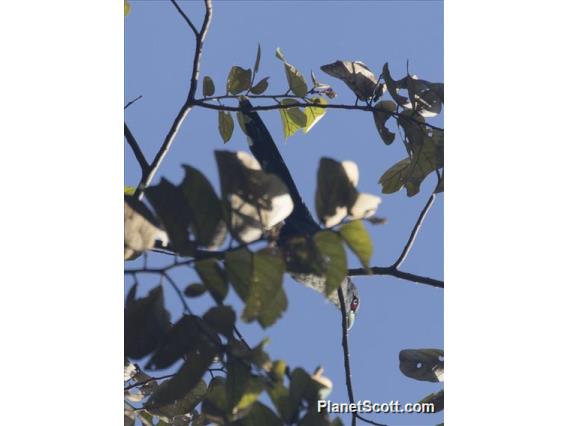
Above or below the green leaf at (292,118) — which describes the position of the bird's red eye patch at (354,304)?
below

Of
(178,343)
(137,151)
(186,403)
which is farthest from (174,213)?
(186,403)

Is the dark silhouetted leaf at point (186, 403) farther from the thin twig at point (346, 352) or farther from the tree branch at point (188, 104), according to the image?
the tree branch at point (188, 104)

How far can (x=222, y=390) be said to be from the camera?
90 centimetres

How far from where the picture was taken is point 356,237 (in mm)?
756

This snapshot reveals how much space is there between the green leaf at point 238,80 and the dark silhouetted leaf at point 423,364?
51 centimetres

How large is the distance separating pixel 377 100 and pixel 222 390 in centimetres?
58

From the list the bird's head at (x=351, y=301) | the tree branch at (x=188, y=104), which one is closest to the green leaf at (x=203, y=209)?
the tree branch at (x=188, y=104)

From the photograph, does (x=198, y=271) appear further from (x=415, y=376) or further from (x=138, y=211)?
(x=415, y=376)

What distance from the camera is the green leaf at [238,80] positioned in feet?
4.16

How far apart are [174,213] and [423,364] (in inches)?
19.4

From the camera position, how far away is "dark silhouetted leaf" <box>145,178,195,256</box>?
76 cm

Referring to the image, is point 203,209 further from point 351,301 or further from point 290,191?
point 351,301

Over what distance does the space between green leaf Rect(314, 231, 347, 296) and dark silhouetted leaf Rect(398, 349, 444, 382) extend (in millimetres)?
368
